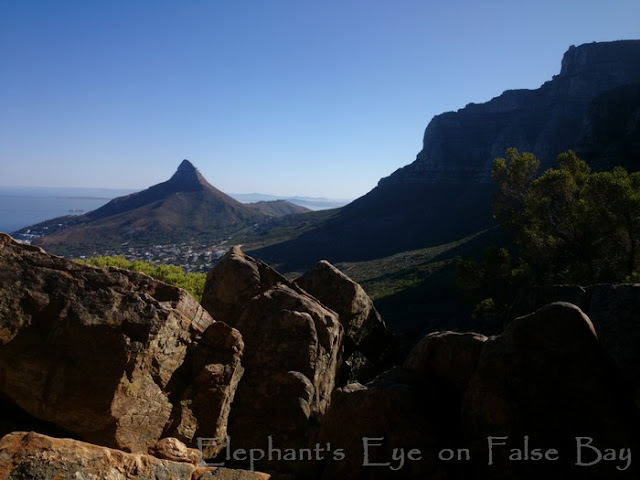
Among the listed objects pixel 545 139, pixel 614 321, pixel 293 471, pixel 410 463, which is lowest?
pixel 293 471

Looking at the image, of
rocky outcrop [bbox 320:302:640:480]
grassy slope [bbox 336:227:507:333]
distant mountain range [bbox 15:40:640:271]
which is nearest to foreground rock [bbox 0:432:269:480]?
rocky outcrop [bbox 320:302:640:480]

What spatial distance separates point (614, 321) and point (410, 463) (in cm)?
629

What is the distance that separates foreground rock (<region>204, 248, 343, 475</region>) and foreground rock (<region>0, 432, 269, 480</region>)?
510 cm

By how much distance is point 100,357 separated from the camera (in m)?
9.84

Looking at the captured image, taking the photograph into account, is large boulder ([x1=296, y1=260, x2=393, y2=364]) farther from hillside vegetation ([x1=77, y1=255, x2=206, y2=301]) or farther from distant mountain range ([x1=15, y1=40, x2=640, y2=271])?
distant mountain range ([x1=15, y1=40, x2=640, y2=271])

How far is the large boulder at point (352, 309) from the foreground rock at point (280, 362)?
10.3 feet

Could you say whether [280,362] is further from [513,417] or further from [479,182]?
[479,182]

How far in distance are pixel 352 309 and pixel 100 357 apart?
12.9m

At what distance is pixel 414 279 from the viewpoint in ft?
271

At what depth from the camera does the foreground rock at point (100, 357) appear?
958 centimetres

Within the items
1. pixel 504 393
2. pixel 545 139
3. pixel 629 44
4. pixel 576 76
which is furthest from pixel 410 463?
pixel 629 44

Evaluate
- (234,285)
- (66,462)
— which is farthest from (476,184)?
(66,462)

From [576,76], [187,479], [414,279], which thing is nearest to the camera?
[187,479]

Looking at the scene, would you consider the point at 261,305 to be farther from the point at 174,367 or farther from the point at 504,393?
the point at 504,393
